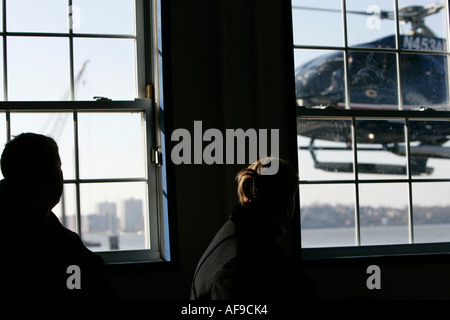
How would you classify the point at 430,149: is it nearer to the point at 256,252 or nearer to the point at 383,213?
the point at 383,213

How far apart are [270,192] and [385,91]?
4.56 feet

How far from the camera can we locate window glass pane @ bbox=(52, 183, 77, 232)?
2.50 meters

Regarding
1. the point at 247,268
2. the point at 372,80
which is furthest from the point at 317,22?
the point at 247,268

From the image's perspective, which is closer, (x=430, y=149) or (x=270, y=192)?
(x=270, y=192)

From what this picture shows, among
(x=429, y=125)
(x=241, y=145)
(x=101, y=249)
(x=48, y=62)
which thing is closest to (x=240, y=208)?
(x=241, y=145)

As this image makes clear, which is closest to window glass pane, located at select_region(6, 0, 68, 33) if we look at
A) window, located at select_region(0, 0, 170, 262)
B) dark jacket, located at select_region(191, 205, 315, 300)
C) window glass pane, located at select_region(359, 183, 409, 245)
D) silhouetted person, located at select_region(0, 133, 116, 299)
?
window, located at select_region(0, 0, 170, 262)

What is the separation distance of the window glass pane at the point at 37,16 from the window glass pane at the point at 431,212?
84.9 inches

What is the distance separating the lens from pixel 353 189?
9.37 ft

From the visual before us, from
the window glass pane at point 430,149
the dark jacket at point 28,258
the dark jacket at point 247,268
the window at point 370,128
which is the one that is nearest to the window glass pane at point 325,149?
the window at point 370,128

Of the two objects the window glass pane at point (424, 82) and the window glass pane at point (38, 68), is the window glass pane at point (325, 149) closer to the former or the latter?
the window glass pane at point (424, 82)

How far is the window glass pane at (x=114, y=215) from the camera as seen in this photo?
2.53m

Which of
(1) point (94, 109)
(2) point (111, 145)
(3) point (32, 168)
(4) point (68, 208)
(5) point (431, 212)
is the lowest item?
(5) point (431, 212)

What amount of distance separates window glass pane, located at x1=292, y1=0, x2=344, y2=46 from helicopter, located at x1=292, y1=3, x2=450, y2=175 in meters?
0.04

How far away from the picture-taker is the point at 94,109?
2.56 m
